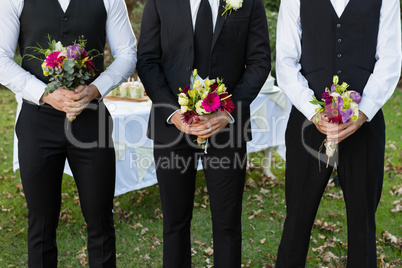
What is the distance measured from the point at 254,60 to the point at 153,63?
66 centimetres

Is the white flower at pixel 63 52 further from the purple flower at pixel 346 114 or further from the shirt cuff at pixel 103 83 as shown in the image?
the purple flower at pixel 346 114

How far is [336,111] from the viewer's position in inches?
105

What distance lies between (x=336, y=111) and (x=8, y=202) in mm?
4287

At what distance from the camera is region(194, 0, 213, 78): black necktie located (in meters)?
2.97

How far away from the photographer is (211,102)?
275cm

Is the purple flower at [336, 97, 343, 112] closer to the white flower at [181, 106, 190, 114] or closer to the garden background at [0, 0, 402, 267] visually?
the white flower at [181, 106, 190, 114]

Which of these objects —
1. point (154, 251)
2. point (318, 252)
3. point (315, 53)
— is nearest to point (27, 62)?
point (315, 53)

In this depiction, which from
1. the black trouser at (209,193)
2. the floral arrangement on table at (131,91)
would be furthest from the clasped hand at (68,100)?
the floral arrangement on table at (131,91)

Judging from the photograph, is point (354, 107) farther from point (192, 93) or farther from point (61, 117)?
point (61, 117)

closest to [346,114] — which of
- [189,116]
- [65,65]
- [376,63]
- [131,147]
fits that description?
[376,63]

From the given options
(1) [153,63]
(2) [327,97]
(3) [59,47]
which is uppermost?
(3) [59,47]

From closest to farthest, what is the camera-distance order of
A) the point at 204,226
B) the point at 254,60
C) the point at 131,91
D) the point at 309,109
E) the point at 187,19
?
the point at 309,109
the point at 187,19
the point at 254,60
the point at 204,226
the point at 131,91

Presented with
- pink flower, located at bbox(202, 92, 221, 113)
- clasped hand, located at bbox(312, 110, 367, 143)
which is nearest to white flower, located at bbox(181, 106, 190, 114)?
pink flower, located at bbox(202, 92, 221, 113)

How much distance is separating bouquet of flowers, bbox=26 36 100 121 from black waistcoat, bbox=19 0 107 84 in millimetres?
91
